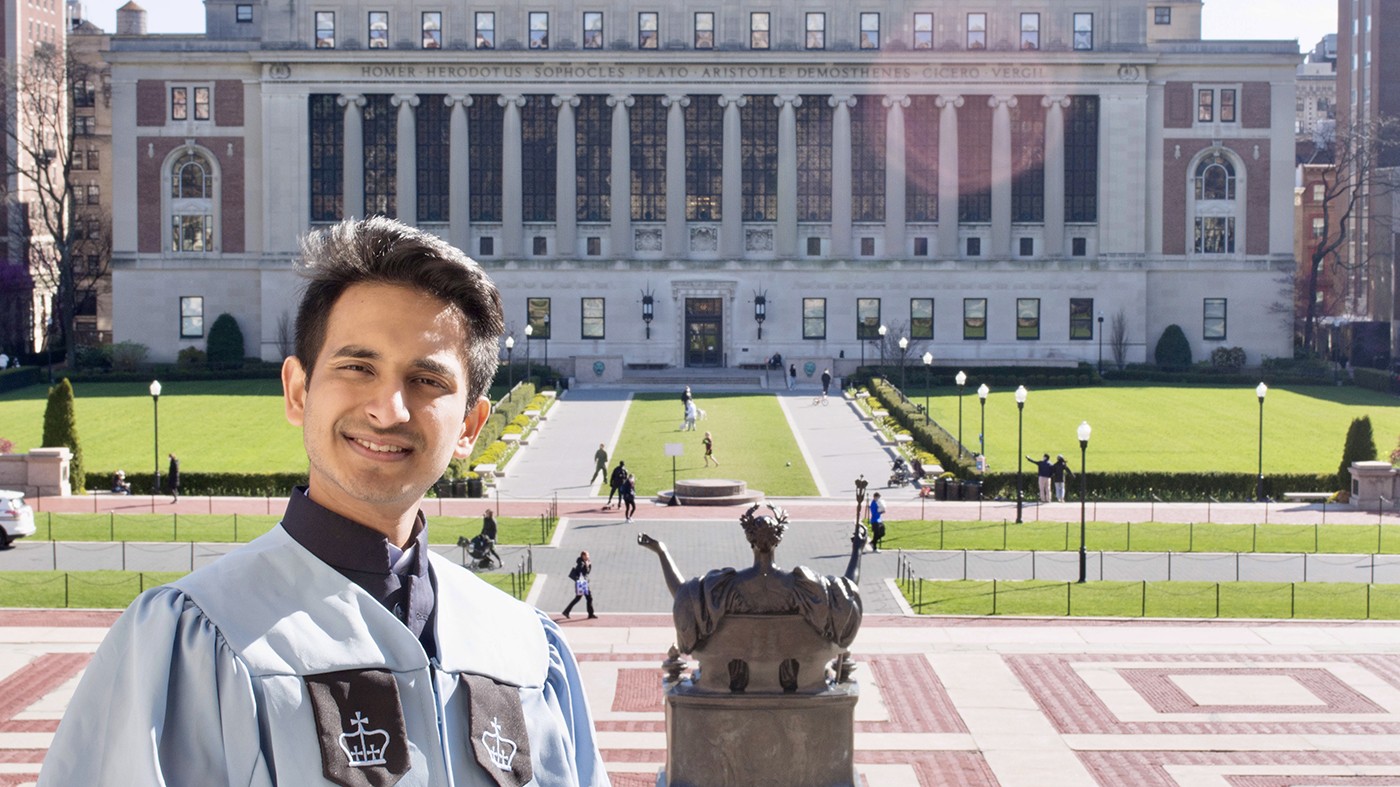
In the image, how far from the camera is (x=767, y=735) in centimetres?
1722

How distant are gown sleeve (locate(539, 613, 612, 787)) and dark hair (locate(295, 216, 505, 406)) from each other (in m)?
0.92

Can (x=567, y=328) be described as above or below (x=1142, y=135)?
below

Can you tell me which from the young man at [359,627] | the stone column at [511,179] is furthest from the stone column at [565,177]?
the young man at [359,627]

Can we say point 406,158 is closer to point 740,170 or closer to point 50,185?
point 740,170

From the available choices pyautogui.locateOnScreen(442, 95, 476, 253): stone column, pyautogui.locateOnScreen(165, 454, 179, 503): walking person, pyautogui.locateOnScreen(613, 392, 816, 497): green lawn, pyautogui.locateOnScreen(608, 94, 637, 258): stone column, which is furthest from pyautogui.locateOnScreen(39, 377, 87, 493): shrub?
pyautogui.locateOnScreen(608, 94, 637, 258): stone column

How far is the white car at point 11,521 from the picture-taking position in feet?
135

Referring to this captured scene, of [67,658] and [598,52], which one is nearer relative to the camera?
[67,658]

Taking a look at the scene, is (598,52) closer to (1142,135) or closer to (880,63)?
(880,63)

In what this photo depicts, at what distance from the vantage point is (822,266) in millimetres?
97125

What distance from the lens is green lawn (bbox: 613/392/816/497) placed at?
5575cm

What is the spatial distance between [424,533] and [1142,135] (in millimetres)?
95235

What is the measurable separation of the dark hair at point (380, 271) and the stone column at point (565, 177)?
3628 inches

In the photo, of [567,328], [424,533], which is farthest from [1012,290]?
[424,533]

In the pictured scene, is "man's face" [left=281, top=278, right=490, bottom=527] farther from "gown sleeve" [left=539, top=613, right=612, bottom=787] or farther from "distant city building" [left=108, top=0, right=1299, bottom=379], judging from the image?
"distant city building" [left=108, top=0, right=1299, bottom=379]
